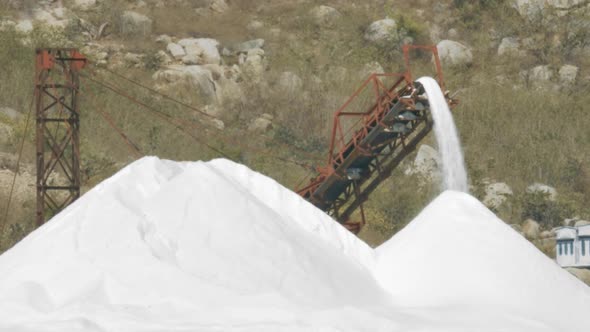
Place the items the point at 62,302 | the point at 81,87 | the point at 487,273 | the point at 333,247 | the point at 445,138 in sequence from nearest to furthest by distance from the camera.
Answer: the point at 62,302, the point at 487,273, the point at 333,247, the point at 445,138, the point at 81,87

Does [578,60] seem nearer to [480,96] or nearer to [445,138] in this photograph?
[480,96]

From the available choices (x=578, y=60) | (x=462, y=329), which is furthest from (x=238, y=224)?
(x=578, y=60)

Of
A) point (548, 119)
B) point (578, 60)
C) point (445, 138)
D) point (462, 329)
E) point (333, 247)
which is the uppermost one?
point (578, 60)

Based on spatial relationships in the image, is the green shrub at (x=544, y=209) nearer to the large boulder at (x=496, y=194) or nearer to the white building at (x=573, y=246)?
the large boulder at (x=496, y=194)

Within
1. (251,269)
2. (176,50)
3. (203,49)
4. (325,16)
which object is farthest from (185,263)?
(325,16)

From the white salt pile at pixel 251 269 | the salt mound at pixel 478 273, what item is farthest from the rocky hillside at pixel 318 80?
the salt mound at pixel 478 273

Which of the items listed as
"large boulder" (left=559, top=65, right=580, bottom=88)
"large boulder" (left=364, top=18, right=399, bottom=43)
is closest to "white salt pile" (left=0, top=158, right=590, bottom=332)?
"large boulder" (left=559, top=65, right=580, bottom=88)

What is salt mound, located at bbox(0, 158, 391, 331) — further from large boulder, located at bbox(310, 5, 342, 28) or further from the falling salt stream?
large boulder, located at bbox(310, 5, 342, 28)
